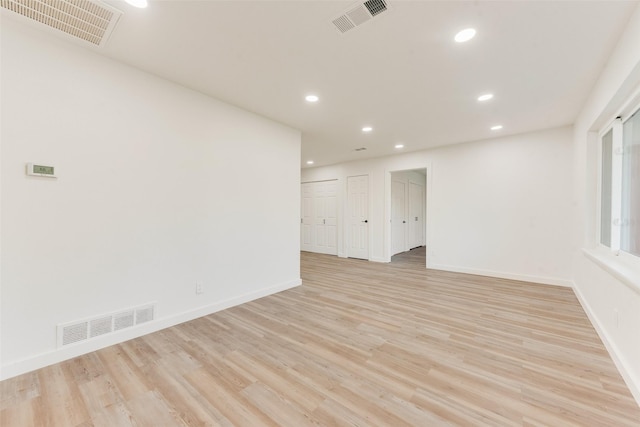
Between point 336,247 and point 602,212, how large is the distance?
17.0 ft

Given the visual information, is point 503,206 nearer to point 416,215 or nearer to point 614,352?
point 614,352

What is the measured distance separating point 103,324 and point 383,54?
11.3 ft

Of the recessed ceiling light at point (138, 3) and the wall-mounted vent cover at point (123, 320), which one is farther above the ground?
the recessed ceiling light at point (138, 3)

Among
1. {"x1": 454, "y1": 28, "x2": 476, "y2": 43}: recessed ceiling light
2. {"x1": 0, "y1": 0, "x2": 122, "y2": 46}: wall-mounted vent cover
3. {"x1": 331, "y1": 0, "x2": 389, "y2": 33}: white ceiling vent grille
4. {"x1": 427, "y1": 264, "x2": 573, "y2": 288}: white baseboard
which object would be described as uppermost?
{"x1": 0, "y1": 0, "x2": 122, "y2": 46}: wall-mounted vent cover

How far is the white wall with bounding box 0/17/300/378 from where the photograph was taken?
1954 mm

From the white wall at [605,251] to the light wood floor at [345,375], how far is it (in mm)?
180

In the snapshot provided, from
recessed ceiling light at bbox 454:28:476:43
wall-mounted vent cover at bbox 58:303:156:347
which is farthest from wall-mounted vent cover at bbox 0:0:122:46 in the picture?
recessed ceiling light at bbox 454:28:476:43

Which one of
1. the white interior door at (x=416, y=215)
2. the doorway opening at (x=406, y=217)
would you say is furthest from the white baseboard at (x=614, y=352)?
the white interior door at (x=416, y=215)

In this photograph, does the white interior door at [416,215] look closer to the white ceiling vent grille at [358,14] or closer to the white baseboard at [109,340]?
the white baseboard at [109,340]

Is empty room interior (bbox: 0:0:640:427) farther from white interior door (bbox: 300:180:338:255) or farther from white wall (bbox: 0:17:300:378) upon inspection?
white interior door (bbox: 300:180:338:255)

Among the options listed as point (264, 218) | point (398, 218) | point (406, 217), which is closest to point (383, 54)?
point (264, 218)

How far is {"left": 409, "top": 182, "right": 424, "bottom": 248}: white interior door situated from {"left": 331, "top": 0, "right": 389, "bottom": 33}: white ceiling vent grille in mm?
6487

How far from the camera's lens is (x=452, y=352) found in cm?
224

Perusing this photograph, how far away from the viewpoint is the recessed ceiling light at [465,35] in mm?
1959
